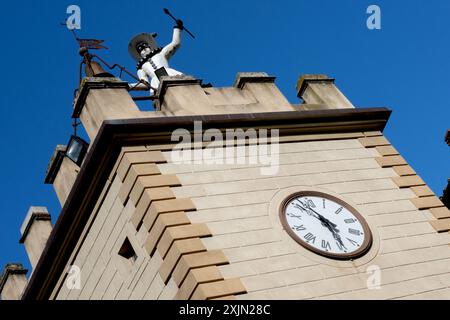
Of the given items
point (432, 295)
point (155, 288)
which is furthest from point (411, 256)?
point (155, 288)

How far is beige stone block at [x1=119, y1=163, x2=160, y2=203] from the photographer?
18.0 m

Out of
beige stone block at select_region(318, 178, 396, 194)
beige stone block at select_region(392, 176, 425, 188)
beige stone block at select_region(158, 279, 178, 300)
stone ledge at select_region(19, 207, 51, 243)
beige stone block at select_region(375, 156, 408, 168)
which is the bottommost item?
beige stone block at select_region(158, 279, 178, 300)

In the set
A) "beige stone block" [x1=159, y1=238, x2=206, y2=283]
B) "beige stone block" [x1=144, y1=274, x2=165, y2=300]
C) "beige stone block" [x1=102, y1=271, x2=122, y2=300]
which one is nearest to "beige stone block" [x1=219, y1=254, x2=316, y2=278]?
"beige stone block" [x1=159, y1=238, x2=206, y2=283]

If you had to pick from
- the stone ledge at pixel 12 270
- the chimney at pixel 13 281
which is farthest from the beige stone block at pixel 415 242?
the stone ledge at pixel 12 270

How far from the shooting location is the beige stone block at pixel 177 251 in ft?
55.4

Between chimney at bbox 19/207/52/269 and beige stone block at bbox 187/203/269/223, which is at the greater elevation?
chimney at bbox 19/207/52/269

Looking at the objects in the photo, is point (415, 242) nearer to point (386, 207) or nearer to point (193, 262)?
point (386, 207)

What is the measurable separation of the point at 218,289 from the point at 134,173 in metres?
2.56

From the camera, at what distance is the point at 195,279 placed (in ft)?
54.3

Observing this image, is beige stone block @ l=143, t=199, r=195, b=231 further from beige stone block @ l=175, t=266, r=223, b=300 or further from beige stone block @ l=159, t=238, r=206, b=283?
beige stone block @ l=175, t=266, r=223, b=300

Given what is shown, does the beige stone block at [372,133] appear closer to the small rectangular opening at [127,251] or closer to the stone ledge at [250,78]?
the stone ledge at [250,78]

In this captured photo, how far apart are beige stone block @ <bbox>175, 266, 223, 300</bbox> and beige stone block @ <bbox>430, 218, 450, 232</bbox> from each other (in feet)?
13.9
